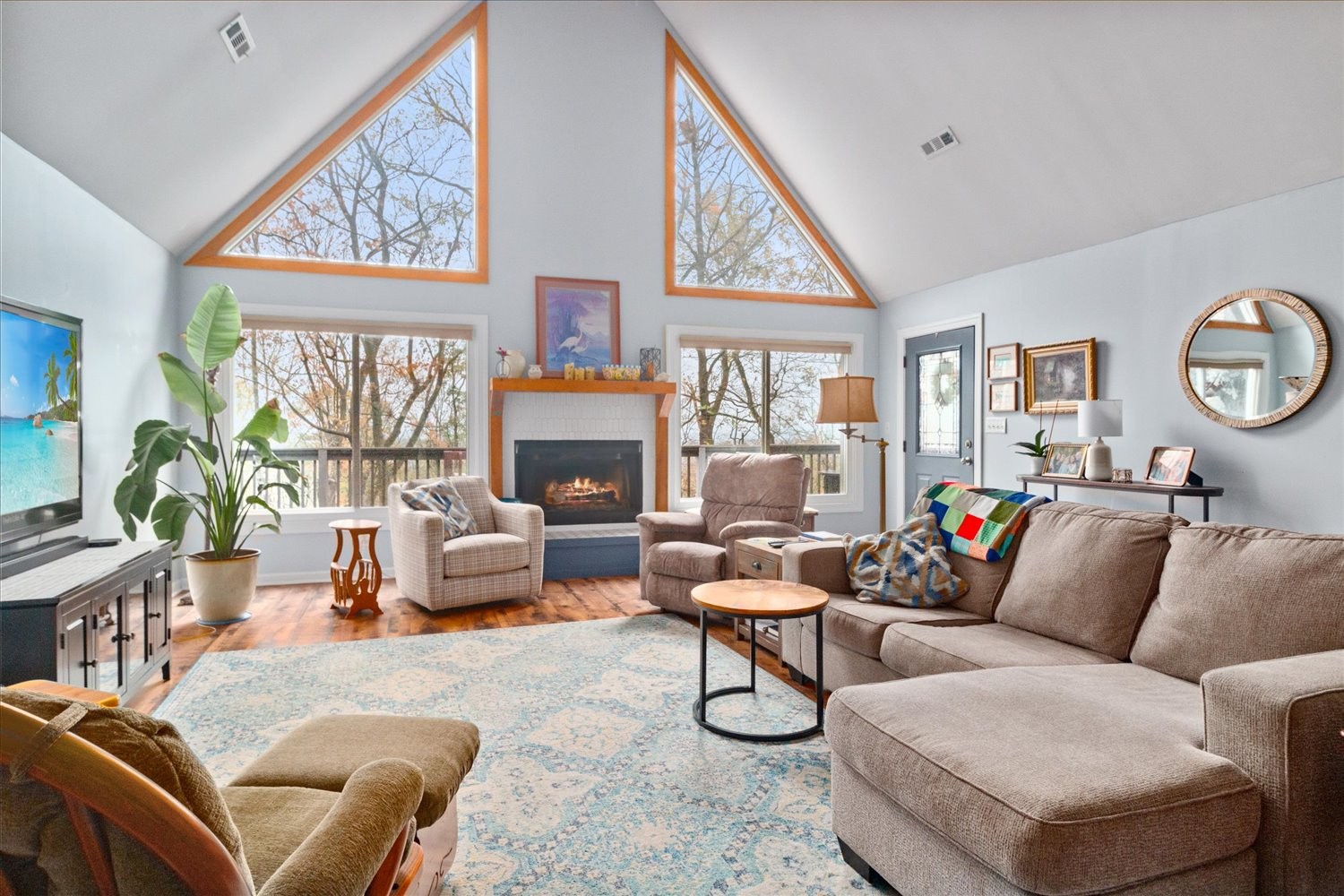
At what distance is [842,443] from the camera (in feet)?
23.3

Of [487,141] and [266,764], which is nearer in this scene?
[266,764]

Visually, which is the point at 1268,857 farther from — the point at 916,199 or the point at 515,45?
the point at 515,45

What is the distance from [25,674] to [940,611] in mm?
3134

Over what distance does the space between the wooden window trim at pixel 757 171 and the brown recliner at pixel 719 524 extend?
1972 mm

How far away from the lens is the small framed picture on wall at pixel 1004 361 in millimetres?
5555

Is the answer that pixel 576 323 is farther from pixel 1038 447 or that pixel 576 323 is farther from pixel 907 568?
pixel 907 568

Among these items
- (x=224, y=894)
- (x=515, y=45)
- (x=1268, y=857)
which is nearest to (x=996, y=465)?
(x=1268, y=857)

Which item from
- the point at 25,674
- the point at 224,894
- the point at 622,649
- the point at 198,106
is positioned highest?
the point at 198,106

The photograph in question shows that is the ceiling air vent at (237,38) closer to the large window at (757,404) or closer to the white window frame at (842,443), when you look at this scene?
the white window frame at (842,443)

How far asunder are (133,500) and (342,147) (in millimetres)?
3148

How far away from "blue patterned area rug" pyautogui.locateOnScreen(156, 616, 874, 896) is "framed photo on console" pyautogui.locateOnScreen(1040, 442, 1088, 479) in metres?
2.65

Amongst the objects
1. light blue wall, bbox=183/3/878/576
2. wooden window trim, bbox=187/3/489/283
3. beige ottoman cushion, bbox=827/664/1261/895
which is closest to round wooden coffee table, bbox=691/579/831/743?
beige ottoman cushion, bbox=827/664/1261/895

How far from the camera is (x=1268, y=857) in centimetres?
150

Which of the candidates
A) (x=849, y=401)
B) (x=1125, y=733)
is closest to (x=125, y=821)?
(x=1125, y=733)
